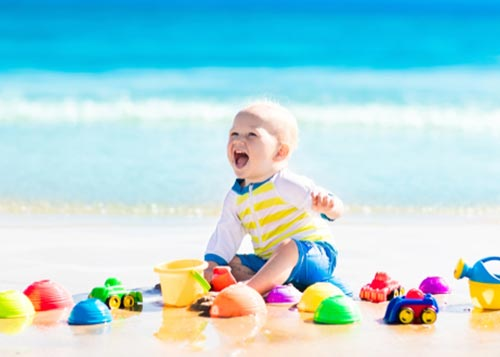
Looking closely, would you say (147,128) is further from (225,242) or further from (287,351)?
(287,351)

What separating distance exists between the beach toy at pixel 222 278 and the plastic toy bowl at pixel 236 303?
425 mm

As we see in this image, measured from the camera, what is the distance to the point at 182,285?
13.3 ft

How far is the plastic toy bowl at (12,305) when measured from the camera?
3.79m

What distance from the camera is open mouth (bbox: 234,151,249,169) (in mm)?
4453

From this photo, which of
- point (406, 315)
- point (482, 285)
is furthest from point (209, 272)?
point (482, 285)

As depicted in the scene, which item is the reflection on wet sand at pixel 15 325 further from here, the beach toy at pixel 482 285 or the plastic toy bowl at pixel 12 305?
the beach toy at pixel 482 285

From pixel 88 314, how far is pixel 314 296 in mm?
927

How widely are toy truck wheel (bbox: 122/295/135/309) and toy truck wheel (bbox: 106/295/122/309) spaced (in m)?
0.02

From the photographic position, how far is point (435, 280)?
4406mm

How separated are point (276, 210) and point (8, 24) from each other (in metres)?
16.4

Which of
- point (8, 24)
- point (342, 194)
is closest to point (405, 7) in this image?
point (8, 24)

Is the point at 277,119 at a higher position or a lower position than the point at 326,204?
higher

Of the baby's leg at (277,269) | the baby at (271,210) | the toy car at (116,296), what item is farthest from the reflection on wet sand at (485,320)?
the toy car at (116,296)

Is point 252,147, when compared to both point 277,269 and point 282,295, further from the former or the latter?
point 282,295
